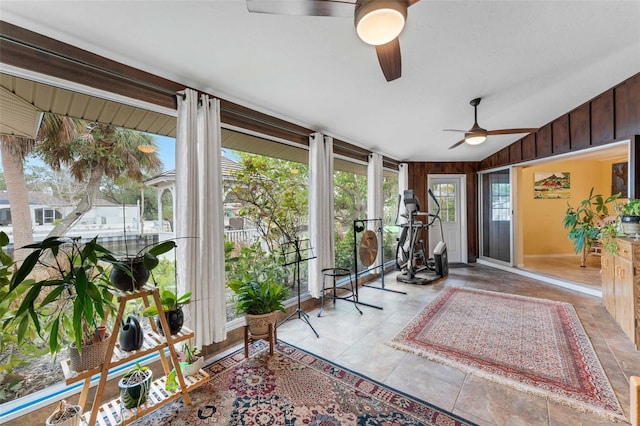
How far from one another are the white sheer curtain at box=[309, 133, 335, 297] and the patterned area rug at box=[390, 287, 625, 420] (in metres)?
1.25

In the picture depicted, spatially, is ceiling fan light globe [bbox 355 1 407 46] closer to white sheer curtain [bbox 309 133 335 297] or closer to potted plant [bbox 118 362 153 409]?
white sheer curtain [bbox 309 133 335 297]

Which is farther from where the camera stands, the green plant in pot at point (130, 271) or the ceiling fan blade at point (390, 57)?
the ceiling fan blade at point (390, 57)

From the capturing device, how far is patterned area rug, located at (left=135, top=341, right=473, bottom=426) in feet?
5.61

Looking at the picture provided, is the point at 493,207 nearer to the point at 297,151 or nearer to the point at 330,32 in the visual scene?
the point at 297,151

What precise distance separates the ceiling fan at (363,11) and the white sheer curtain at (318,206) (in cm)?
205

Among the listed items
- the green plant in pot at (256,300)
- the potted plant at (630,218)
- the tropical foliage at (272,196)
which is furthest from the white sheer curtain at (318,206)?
the potted plant at (630,218)

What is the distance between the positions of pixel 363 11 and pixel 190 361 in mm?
2492

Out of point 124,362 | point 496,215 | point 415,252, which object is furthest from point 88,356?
point 496,215

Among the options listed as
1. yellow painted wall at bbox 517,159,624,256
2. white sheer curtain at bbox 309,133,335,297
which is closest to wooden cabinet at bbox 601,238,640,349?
white sheer curtain at bbox 309,133,335,297

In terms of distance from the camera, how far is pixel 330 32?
1911mm

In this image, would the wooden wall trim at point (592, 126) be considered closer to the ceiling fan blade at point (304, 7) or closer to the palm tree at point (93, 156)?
the ceiling fan blade at point (304, 7)

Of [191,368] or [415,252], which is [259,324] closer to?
[191,368]

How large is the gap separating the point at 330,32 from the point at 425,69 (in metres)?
1.12

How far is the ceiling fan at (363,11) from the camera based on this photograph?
1.28 metres
